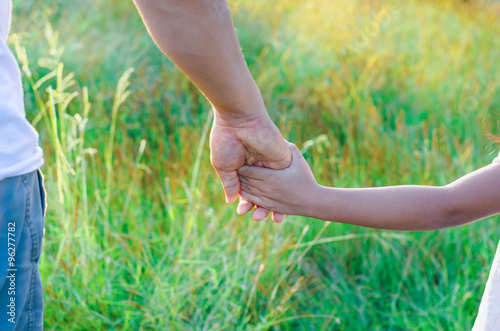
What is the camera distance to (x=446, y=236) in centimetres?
247

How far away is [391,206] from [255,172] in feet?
1.13

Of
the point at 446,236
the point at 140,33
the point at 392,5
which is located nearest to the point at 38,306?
the point at 446,236

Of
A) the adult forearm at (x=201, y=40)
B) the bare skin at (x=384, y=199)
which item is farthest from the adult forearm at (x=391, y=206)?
the adult forearm at (x=201, y=40)

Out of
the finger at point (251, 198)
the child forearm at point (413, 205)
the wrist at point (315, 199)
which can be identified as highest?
the child forearm at point (413, 205)

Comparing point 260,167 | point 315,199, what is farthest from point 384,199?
point 260,167

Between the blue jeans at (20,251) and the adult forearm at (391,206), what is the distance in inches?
26.0

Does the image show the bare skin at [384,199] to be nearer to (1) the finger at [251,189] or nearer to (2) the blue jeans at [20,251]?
(1) the finger at [251,189]

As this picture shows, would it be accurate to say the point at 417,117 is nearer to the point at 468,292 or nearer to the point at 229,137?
the point at 468,292

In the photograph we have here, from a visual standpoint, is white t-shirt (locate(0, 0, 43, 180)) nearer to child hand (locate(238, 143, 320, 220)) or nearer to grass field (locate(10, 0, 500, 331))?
child hand (locate(238, 143, 320, 220))

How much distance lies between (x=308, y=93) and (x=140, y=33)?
1.37 meters

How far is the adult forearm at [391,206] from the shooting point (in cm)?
125

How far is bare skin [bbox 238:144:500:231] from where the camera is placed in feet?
3.94

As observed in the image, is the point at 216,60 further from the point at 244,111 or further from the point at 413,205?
the point at 413,205

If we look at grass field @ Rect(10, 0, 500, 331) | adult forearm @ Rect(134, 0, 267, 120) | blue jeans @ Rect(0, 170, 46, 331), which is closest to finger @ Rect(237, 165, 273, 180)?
adult forearm @ Rect(134, 0, 267, 120)
